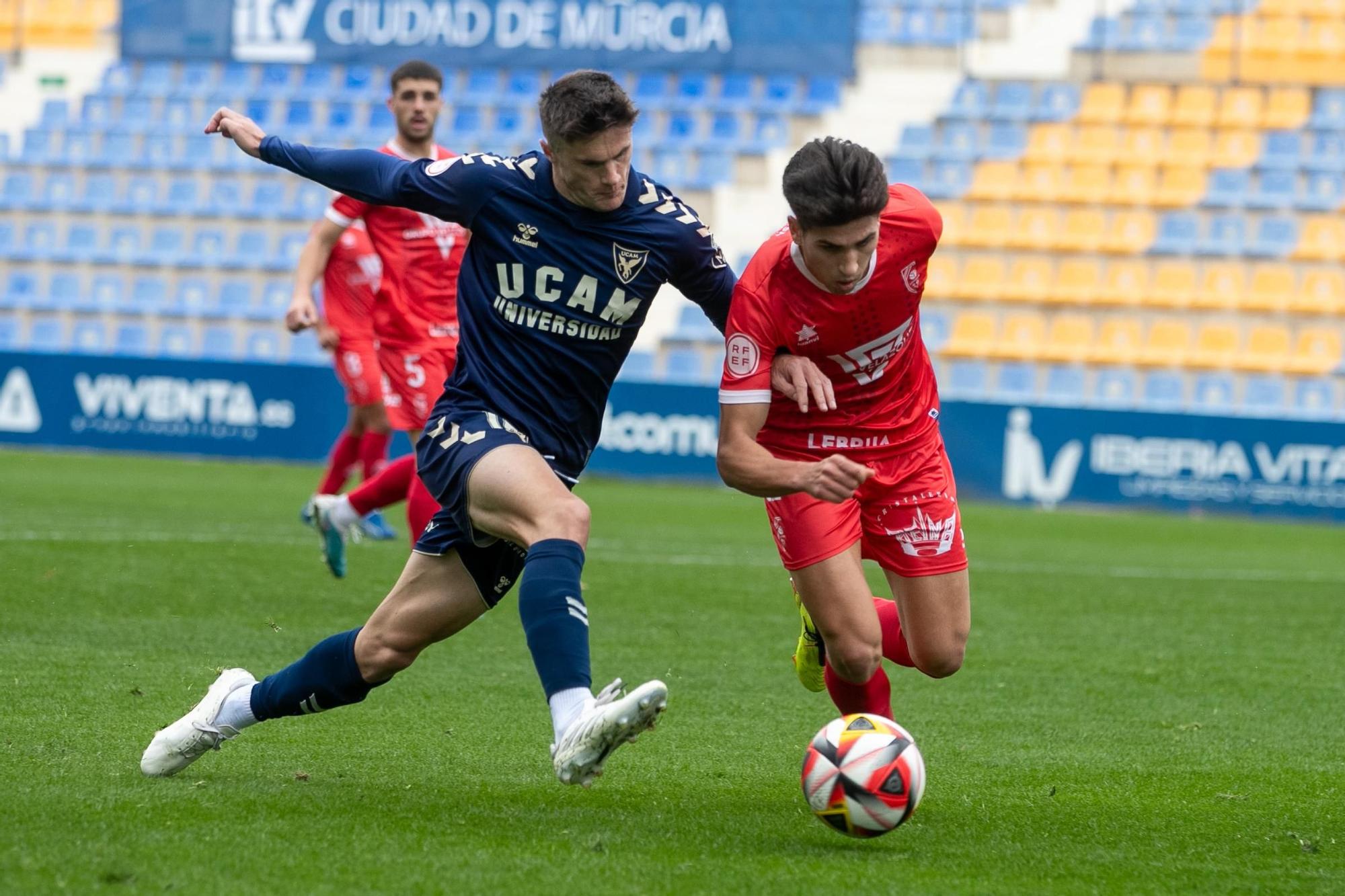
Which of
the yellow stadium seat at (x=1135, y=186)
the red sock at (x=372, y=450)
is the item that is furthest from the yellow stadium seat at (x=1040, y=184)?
the red sock at (x=372, y=450)

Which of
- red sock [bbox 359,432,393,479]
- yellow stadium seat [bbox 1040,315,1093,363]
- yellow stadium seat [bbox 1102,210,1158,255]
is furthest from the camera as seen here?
yellow stadium seat [bbox 1102,210,1158,255]

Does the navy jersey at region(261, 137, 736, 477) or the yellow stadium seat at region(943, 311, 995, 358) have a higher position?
the navy jersey at region(261, 137, 736, 477)

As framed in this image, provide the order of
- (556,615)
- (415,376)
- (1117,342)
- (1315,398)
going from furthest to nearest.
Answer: (1117,342) < (1315,398) < (415,376) < (556,615)

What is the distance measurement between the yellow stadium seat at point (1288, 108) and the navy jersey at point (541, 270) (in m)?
16.8

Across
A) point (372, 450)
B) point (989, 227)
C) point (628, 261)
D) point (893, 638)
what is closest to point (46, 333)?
point (989, 227)

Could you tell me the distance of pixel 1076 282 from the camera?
19.1m

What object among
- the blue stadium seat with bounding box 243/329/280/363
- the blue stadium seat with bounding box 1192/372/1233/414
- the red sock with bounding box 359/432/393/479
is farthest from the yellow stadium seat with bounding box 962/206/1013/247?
the red sock with bounding box 359/432/393/479

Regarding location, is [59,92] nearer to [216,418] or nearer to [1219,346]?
[216,418]

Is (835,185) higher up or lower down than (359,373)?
higher up

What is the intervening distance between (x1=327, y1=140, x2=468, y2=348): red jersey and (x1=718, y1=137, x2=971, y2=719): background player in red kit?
132 inches

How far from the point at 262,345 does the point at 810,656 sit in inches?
613

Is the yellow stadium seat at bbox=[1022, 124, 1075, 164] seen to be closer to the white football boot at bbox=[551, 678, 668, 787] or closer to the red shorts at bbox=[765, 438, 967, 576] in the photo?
the red shorts at bbox=[765, 438, 967, 576]

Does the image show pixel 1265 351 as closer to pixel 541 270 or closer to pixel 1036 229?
pixel 1036 229

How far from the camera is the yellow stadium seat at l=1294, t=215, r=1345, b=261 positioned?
18.6 m
